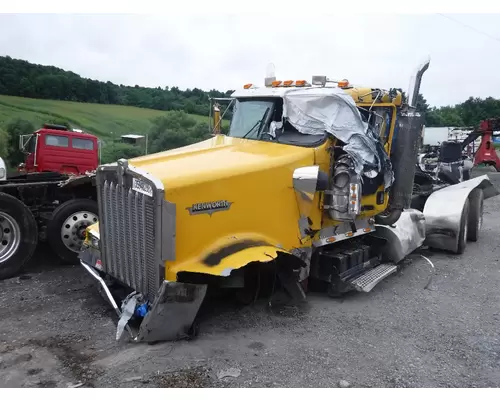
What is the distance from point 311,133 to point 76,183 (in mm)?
3703

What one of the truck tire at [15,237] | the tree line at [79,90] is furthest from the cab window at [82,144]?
the truck tire at [15,237]

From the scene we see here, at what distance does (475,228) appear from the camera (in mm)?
9422

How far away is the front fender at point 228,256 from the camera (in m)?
4.32

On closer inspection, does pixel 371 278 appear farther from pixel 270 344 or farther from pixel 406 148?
pixel 270 344

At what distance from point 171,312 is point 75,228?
11.0ft

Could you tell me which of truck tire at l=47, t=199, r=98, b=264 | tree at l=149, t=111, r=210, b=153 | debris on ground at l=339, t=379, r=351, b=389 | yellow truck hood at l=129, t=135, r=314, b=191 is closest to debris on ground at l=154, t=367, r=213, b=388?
debris on ground at l=339, t=379, r=351, b=389

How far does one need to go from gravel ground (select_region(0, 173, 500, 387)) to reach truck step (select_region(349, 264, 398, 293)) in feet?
0.73

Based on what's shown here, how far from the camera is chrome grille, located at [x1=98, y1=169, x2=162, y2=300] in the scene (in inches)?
174

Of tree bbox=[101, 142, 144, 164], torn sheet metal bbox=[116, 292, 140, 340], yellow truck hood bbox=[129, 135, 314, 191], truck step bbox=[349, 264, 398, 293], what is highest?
yellow truck hood bbox=[129, 135, 314, 191]

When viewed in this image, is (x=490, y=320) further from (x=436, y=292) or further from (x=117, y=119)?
(x=117, y=119)

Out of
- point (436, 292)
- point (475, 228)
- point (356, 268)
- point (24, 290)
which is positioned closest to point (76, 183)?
point (24, 290)

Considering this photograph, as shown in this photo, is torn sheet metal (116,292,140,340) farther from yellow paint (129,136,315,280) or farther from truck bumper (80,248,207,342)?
yellow paint (129,136,315,280)

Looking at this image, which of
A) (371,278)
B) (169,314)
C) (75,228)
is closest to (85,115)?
(75,228)

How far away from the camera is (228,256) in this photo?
450 centimetres
